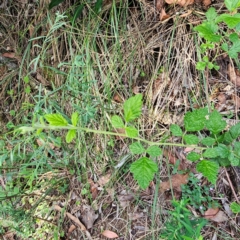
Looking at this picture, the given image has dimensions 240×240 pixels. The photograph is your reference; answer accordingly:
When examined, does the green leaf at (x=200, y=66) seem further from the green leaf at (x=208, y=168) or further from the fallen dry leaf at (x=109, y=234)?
the fallen dry leaf at (x=109, y=234)

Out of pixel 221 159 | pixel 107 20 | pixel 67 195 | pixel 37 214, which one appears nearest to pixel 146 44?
pixel 107 20

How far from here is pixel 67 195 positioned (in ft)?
6.82

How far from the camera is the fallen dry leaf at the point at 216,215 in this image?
1705 mm

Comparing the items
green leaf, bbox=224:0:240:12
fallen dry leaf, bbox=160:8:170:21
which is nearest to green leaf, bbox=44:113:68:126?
green leaf, bbox=224:0:240:12

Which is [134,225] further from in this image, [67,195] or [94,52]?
[94,52]

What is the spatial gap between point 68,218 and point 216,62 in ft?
4.42

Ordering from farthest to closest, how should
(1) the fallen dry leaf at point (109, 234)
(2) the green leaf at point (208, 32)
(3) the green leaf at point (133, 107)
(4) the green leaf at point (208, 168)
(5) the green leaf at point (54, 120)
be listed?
(1) the fallen dry leaf at point (109, 234)
(2) the green leaf at point (208, 32)
(4) the green leaf at point (208, 168)
(3) the green leaf at point (133, 107)
(5) the green leaf at point (54, 120)

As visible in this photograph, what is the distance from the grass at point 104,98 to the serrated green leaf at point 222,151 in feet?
1.61

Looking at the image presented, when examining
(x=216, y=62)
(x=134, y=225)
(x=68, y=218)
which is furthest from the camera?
(x=68, y=218)

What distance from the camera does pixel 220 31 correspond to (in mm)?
1688

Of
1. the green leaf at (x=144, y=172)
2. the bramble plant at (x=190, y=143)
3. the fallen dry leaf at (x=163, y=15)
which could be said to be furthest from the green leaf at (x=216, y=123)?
the fallen dry leaf at (x=163, y=15)

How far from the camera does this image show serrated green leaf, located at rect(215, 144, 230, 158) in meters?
1.28

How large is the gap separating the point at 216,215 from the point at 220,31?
100 cm

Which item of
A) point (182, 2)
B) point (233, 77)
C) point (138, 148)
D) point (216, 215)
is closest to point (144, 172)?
point (138, 148)
